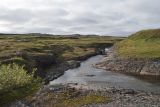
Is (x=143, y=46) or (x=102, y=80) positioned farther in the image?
(x=143, y=46)

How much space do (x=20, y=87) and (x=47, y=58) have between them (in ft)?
228

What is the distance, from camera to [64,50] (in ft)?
516

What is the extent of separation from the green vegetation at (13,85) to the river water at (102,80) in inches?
1072

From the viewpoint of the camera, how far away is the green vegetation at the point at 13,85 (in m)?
45.0

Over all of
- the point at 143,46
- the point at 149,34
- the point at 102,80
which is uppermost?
the point at 149,34

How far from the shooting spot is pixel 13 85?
151ft

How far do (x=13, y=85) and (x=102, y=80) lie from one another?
144 feet

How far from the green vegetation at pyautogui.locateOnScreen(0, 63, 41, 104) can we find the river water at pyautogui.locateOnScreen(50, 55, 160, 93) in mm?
27225

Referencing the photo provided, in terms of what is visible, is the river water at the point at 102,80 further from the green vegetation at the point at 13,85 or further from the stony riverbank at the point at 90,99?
the green vegetation at the point at 13,85

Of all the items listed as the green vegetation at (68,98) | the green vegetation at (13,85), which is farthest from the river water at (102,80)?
the green vegetation at (13,85)

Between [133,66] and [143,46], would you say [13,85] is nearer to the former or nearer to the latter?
[133,66]

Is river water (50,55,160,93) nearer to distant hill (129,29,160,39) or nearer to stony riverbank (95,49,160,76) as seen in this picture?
stony riverbank (95,49,160,76)

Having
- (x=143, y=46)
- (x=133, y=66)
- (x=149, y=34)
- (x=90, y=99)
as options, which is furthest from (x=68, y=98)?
(x=149, y=34)

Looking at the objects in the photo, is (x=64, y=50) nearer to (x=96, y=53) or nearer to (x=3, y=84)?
(x=96, y=53)
